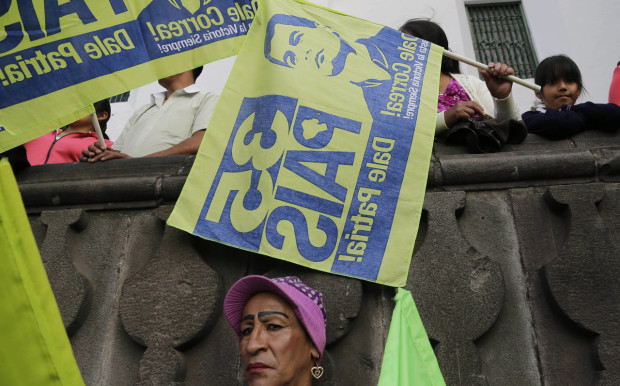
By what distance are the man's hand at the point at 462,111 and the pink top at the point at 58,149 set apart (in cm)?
221

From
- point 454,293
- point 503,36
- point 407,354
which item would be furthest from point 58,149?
point 503,36

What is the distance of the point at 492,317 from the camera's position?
118 inches

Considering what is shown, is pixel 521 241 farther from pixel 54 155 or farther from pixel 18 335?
pixel 54 155

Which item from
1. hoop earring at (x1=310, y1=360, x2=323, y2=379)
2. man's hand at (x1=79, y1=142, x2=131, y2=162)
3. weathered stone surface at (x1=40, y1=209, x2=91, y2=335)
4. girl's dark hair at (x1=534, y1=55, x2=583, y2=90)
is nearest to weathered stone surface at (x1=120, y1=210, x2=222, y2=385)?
weathered stone surface at (x1=40, y1=209, x2=91, y2=335)

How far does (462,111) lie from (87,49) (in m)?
2.07

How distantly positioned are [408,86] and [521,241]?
98cm

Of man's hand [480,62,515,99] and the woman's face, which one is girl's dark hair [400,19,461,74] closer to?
man's hand [480,62,515,99]

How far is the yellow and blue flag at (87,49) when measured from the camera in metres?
3.51

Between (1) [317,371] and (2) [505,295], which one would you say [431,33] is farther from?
(1) [317,371]

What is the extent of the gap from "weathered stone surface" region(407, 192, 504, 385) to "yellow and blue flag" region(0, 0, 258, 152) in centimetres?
168

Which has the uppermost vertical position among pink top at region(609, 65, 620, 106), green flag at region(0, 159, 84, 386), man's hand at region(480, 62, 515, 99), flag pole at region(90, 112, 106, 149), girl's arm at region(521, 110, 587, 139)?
pink top at region(609, 65, 620, 106)

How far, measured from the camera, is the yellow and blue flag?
351 cm

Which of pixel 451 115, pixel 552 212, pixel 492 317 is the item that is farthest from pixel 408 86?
pixel 492 317

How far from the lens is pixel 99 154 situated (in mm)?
3828
